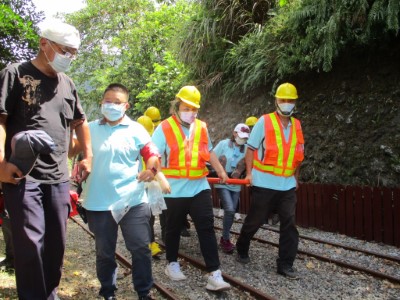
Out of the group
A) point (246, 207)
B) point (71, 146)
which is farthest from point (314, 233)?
point (71, 146)

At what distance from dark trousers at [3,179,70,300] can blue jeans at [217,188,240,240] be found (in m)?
3.69

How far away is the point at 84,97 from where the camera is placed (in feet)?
82.8

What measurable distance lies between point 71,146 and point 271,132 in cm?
261

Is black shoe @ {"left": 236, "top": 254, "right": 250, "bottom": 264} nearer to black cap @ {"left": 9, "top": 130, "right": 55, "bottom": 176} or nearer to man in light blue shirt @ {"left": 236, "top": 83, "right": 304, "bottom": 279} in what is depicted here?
man in light blue shirt @ {"left": 236, "top": 83, "right": 304, "bottom": 279}

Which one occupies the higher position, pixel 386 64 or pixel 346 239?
pixel 386 64

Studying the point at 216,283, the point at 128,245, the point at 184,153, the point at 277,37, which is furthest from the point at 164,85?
the point at 128,245

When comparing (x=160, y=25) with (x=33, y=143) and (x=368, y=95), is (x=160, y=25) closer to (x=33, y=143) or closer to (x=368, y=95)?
(x=368, y=95)

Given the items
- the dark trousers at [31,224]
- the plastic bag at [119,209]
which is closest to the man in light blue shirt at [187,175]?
the plastic bag at [119,209]

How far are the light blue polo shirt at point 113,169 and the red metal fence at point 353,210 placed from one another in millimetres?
4972

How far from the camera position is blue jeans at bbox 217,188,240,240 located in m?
6.43

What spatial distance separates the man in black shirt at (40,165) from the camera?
9.20 ft

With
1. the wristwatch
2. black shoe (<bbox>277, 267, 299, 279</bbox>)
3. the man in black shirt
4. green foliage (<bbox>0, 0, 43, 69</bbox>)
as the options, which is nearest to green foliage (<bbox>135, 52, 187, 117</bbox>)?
green foliage (<bbox>0, 0, 43, 69</bbox>)

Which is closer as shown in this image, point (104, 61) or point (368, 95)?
point (368, 95)

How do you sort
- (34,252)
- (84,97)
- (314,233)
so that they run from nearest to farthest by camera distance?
(34,252) → (314,233) → (84,97)
